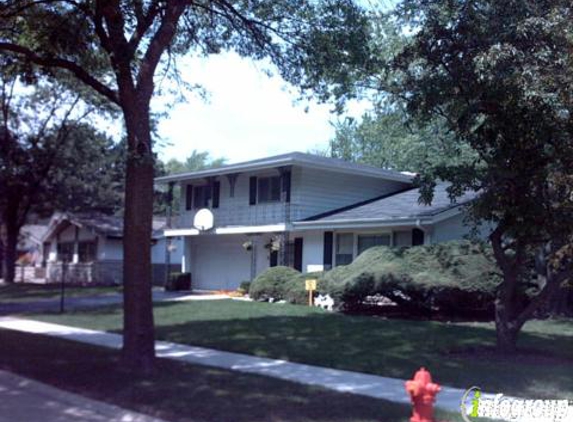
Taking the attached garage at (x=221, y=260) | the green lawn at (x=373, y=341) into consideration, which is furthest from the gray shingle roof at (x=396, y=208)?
the green lawn at (x=373, y=341)

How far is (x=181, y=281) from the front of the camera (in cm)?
3184

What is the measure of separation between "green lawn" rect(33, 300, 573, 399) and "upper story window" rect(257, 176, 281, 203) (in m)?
7.54

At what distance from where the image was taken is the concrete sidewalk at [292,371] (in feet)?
30.8

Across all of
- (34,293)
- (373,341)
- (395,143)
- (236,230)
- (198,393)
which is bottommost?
(198,393)

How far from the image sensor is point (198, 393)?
9273mm

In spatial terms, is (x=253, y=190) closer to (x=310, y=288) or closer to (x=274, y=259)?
(x=274, y=259)

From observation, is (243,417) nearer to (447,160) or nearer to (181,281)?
(447,160)

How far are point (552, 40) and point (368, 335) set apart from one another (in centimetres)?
713

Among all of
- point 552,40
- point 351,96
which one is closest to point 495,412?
point 552,40

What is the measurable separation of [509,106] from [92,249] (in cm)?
3451

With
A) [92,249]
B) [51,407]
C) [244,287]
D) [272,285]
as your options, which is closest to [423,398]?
[51,407]

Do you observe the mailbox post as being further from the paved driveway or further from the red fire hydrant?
the red fire hydrant

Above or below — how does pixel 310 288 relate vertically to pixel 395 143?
below

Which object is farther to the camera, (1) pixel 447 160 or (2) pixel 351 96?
(1) pixel 447 160
